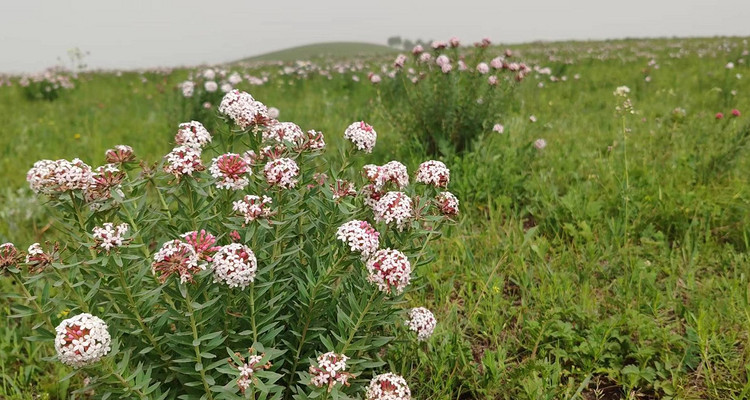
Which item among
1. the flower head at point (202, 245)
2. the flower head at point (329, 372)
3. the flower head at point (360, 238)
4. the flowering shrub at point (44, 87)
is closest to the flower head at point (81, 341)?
the flower head at point (202, 245)

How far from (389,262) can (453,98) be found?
11.9 ft

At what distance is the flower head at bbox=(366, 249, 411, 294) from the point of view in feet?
5.48

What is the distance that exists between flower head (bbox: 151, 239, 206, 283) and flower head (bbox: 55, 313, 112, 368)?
0.82ft

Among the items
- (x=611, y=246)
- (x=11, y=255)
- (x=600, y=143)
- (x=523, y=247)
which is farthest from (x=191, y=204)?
(x=600, y=143)

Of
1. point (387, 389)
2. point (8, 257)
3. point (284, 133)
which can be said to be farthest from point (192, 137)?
point (387, 389)

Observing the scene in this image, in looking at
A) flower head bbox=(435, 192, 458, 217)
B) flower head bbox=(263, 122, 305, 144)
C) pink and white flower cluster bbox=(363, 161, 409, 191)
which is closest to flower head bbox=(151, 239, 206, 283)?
flower head bbox=(263, 122, 305, 144)

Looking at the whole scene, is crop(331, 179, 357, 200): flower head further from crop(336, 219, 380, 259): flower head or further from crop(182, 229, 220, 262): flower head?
crop(182, 229, 220, 262): flower head

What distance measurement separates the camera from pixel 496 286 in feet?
10.2

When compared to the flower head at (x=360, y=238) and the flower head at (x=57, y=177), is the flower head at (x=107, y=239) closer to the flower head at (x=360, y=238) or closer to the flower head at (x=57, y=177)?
the flower head at (x=57, y=177)

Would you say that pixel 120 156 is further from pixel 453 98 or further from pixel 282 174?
pixel 453 98

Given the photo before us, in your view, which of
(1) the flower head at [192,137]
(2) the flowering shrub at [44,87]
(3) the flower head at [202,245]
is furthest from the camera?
(2) the flowering shrub at [44,87]

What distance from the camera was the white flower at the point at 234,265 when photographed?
5.25ft

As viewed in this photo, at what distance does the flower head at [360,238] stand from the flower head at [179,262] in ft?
1.64

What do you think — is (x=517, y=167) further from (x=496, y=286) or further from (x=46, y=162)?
(x=46, y=162)
